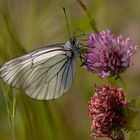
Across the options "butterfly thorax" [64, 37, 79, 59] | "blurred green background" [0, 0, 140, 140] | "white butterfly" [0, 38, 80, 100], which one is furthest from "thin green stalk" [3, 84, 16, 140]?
"butterfly thorax" [64, 37, 79, 59]

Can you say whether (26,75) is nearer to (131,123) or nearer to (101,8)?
(101,8)

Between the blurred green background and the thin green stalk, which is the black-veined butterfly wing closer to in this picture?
the blurred green background

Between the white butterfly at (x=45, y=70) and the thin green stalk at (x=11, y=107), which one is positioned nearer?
Result: the thin green stalk at (x=11, y=107)

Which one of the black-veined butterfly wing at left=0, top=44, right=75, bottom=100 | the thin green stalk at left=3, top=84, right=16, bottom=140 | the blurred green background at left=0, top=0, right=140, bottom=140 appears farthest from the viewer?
the black-veined butterfly wing at left=0, top=44, right=75, bottom=100

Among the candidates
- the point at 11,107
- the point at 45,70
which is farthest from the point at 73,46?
the point at 11,107

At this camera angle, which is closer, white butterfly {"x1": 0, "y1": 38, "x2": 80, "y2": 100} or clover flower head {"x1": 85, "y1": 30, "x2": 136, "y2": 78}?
clover flower head {"x1": 85, "y1": 30, "x2": 136, "y2": 78}

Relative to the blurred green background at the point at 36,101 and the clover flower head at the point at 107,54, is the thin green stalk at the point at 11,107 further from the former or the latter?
the clover flower head at the point at 107,54

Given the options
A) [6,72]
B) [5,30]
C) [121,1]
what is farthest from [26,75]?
[121,1]

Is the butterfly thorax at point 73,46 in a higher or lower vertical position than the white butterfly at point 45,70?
higher

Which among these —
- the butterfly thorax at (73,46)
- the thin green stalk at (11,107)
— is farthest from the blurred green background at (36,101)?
the butterfly thorax at (73,46)
